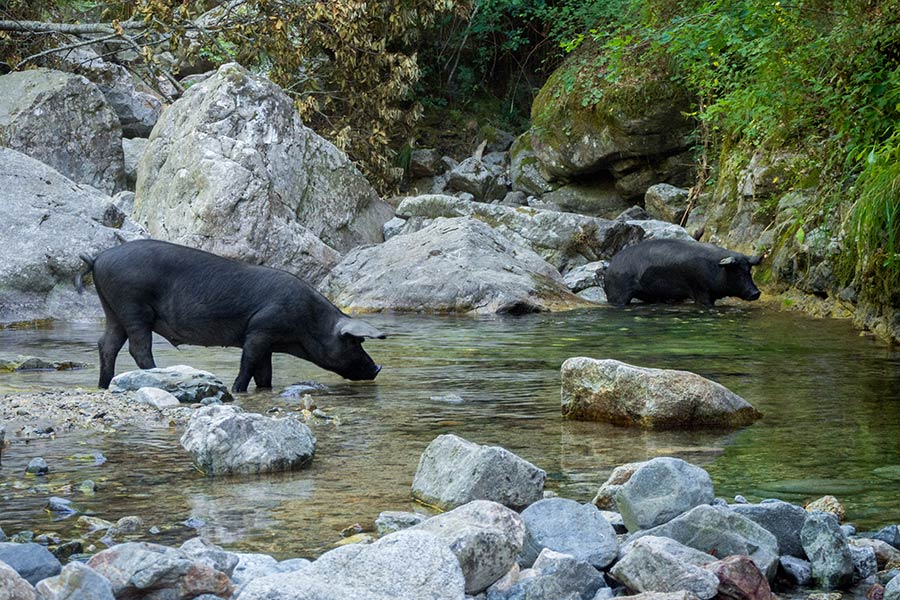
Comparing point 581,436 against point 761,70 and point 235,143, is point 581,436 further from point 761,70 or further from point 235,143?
point 235,143

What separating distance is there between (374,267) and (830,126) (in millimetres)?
7073

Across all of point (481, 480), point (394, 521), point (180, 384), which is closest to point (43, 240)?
point (180, 384)

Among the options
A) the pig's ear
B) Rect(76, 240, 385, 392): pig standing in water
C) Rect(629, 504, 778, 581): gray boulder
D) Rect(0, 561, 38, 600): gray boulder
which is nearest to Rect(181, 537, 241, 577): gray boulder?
Rect(0, 561, 38, 600): gray boulder

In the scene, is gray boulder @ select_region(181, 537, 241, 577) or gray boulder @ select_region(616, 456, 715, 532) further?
gray boulder @ select_region(616, 456, 715, 532)

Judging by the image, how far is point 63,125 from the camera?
19812 millimetres

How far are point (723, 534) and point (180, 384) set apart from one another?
4582mm

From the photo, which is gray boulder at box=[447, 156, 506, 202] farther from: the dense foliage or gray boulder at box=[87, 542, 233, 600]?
gray boulder at box=[87, 542, 233, 600]

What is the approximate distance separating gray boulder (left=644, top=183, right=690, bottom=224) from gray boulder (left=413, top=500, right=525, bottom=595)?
55.9ft

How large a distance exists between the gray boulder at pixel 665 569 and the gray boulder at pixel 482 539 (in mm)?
338

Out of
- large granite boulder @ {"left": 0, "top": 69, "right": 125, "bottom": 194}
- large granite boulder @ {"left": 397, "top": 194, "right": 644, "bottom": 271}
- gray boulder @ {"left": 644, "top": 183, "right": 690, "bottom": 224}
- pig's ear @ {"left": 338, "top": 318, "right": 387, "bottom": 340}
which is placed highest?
large granite boulder @ {"left": 0, "top": 69, "right": 125, "bottom": 194}

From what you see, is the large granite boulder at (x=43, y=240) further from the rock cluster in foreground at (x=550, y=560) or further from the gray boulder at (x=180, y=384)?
the rock cluster in foreground at (x=550, y=560)

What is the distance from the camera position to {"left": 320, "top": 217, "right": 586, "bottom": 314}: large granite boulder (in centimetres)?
1485

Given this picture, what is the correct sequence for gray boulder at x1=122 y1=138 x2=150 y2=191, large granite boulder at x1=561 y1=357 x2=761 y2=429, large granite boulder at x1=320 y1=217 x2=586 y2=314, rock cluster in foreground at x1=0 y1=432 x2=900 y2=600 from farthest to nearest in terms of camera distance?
1. gray boulder at x1=122 y1=138 x2=150 y2=191
2. large granite boulder at x1=320 y1=217 x2=586 y2=314
3. large granite boulder at x1=561 y1=357 x2=761 y2=429
4. rock cluster in foreground at x1=0 y1=432 x2=900 y2=600

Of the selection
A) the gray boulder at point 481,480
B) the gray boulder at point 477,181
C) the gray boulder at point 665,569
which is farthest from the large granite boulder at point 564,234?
the gray boulder at point 665,569
